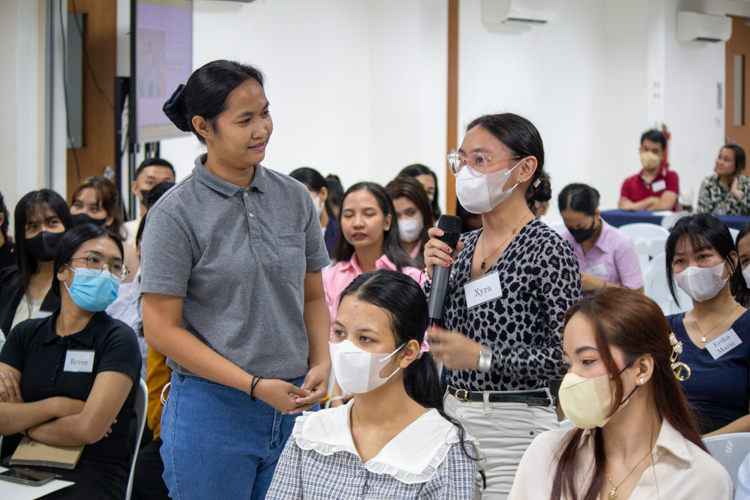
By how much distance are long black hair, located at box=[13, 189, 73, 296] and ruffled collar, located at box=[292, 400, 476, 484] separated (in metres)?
2.06

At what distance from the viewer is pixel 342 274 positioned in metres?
3.04

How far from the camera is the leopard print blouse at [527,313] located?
156 centimetres

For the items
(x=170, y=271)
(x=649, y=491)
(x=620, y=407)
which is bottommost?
(x=649, y=491)

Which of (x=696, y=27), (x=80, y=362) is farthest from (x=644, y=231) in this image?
(x=696, y=27)

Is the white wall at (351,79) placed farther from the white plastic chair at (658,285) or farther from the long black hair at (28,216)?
the long black hair at (28,216)

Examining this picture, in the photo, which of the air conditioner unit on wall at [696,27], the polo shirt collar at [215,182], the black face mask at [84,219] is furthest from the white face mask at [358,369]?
the air conditioner unit on wall at [696,27]

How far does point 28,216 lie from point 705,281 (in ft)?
9.85

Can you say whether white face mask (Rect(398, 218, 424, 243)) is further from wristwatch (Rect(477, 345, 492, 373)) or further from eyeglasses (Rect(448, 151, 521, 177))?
wristwatch (Rect(477, 345, 492, 373))

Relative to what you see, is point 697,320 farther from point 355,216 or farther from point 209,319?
point 209,319

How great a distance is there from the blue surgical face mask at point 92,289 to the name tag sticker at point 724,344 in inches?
82.7

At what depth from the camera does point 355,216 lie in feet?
9.84

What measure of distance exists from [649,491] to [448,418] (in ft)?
1.61

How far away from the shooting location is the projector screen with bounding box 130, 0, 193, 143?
14.9 feet

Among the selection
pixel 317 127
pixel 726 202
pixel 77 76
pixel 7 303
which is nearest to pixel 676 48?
pixel 726 202
